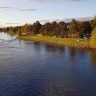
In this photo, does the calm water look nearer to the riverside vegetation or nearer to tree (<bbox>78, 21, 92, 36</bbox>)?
the riverside vegetation

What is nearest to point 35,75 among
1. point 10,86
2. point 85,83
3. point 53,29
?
point 10,86

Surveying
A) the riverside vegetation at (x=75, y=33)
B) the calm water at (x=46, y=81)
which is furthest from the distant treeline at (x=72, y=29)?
the calm water at (x=46, y=81)

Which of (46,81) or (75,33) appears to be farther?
(75,33)

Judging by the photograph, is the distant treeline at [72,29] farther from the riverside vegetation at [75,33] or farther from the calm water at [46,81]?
the calm water at [46,81]

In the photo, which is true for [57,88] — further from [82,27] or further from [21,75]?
[82,27]

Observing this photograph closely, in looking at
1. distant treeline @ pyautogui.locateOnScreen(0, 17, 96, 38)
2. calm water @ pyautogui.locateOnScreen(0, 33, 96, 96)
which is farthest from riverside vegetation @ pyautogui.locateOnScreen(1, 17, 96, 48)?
calm water @ pyautogui.locateOnScreen(0, 33, 96, 96)

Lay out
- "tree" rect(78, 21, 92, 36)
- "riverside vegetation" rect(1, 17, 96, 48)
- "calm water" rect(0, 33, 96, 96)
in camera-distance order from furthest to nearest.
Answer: "tree" rect(78, 21, 92, 36) < "riverside vegetation" rect(1, 17, 96, 48) < "calm water" rect(0, 33, 96, 96)

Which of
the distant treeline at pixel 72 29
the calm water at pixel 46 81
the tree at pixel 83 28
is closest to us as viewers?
the calm water at pixel 46 81

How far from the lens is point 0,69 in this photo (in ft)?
134

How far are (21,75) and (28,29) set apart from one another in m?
161

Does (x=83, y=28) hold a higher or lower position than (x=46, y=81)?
higher

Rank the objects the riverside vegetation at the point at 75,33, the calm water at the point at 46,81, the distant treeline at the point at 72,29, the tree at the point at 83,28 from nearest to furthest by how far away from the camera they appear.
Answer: the calm water at the point at 46,81 → the riverside vegetation at the point at 75,33 → the tree at the point at 83,28 → the distant treeline at the point at 72,29

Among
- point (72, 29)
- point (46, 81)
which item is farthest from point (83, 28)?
point (46, 81)

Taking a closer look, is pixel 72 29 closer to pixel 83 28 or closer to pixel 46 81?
pixel 83 28
